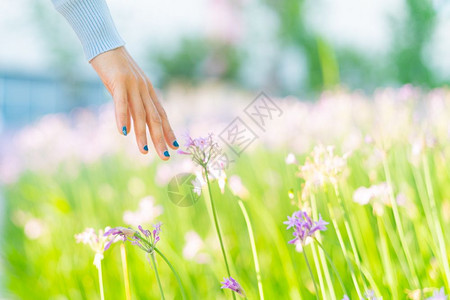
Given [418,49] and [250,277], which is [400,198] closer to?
[250,277]

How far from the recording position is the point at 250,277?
1347 mm

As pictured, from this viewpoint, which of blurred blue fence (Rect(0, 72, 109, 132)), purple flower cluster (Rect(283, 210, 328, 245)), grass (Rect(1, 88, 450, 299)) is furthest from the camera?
blurred blue fence (Rect(0, 72, 109, 132))

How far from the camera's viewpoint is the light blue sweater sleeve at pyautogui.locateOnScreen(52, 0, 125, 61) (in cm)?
78

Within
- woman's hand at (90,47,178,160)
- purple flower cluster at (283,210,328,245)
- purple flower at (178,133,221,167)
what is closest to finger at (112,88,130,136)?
woman's hand at (90,47,178,160)

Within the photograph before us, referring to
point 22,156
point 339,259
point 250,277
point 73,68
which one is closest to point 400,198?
point 339,259

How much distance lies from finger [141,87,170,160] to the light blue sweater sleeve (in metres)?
0.11

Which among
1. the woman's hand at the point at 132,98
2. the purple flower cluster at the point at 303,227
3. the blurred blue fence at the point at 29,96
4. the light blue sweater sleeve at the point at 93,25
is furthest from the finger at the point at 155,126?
the blurred blue fence at the point at 29,96

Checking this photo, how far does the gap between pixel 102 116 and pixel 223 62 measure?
544 inches

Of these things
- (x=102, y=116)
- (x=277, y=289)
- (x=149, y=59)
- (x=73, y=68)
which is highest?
(x=149, y=59)

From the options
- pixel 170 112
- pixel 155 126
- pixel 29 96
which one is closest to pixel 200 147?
pixel 155 126

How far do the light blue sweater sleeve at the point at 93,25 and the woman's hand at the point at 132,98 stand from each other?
0.05 ft

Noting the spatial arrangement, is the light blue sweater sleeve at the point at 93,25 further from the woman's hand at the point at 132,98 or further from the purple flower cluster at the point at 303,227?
the purple flower cluster at the point at 303,227

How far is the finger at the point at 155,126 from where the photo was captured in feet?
2.46

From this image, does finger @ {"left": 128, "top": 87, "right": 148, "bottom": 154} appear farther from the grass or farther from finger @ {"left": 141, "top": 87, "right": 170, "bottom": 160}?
the grass
